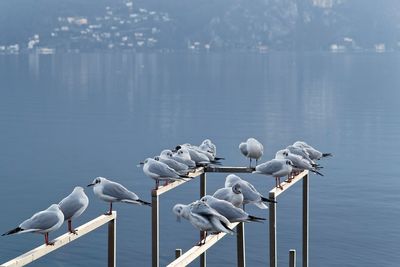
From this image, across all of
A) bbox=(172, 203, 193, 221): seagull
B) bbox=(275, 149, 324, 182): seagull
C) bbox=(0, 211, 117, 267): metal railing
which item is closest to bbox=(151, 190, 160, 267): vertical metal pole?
bbox=(0, 211, 117, 267): metal railing

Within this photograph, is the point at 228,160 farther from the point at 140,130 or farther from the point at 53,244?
the point at 53,244

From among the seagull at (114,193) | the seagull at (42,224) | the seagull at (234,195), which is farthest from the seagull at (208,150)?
the seagull at (42,224)

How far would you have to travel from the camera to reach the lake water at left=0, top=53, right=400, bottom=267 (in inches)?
1957

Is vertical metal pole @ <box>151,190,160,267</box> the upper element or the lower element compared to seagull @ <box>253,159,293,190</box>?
lower

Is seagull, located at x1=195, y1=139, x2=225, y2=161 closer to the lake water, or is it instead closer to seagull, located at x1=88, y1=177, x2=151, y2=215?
seagull, located at x1=88, y1=177, x2=151, y2=215

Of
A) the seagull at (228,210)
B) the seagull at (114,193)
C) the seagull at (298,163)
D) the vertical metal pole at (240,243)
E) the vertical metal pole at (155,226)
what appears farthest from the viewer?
the seagull at (298,163)

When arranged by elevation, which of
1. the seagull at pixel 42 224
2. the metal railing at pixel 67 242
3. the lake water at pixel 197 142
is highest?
the seagull at pixel 42 224

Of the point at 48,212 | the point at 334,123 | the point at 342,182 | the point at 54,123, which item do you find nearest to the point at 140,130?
the point at 54,123

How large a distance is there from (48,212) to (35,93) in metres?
141

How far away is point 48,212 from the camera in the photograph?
78.9 ft

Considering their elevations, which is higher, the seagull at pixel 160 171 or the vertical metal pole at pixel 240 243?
the seagull at pixel 160 171

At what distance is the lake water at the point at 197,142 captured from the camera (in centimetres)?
4972

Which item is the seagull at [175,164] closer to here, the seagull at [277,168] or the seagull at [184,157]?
the seagull at [184,157]

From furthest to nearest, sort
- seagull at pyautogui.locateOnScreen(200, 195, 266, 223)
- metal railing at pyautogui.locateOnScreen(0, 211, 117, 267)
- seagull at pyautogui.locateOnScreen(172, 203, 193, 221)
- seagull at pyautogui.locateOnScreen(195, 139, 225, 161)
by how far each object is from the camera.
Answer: seagull at pyautogui.locateOnScreen(195, 139, 225, 161), seagull at pyautogui.locateOnScreen(200, 195, 266, 223), seagull at pyautogui.locateOnScreen(172, 203, 193, 221), metal railing at pyautogui.locateOnScreen(0, 211, 117, 267)
